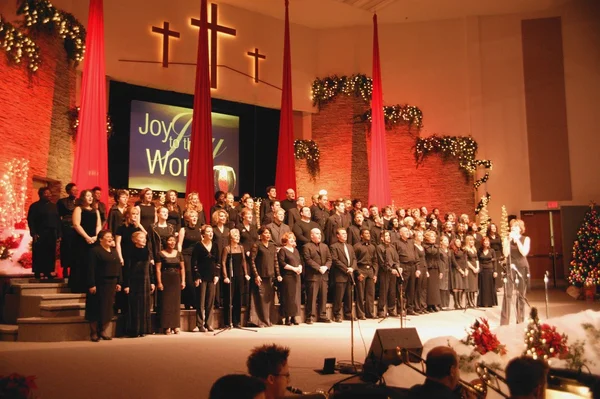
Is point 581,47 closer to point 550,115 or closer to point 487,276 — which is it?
point 550,115

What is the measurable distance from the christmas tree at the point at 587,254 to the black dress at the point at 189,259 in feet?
31.1

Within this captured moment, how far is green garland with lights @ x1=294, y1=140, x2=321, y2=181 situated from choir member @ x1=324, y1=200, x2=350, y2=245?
483 centimetres

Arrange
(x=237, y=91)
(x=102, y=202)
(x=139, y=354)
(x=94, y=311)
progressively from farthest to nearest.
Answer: (x=237, y=91) < (x=102, y=202) < (x=94, y=311) < (x=139, y=354)

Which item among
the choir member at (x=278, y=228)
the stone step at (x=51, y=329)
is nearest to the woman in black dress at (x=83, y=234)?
the stone step at (x=51, y=329)

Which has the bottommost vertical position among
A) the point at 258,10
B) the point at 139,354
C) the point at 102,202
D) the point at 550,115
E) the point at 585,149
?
the point at 139,354

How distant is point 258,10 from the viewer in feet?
48.7

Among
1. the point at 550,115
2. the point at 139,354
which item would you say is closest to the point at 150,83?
the point at 139,354

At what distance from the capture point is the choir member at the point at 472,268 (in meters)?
11.6

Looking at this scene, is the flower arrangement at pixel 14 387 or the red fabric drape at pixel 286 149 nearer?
the flower arrangement at pixel 14 387

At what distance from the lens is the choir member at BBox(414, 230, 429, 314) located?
10.7 m

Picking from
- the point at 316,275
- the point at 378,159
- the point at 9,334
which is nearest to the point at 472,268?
the point at 378,159

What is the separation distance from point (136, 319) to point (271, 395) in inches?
200

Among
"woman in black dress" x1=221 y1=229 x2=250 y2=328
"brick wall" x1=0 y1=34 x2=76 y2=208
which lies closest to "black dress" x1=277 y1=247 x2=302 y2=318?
"woman in black dress" x1=221 y1=229 x2=250 y2=328

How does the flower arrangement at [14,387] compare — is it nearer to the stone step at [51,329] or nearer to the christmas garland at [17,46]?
the stone step at [51,329]
